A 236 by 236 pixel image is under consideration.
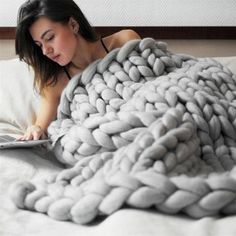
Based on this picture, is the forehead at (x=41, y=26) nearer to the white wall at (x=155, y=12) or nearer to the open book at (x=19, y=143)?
the open book at (x=19, y=143)

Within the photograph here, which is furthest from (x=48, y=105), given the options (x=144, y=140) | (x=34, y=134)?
(x=144, y=140)

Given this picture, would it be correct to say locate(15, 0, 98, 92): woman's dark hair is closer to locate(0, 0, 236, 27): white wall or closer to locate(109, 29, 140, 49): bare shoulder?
locate(109, 29, 140, 49): bare shoulder

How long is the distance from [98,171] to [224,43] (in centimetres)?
115

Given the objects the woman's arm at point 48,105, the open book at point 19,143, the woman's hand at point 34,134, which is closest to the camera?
the open book at point 19,143

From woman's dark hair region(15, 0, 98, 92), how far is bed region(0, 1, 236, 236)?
0.49 ft

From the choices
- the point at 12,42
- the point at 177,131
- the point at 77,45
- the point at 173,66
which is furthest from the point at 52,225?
the point at 12,42

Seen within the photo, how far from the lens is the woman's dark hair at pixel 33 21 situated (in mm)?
1167

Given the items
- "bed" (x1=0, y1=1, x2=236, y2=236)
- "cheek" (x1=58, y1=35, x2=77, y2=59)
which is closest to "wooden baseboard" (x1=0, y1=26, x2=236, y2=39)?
"bed" (x1=0, y1=1, x2=236, y2=236)

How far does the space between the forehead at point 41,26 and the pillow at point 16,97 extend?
0.27 meters

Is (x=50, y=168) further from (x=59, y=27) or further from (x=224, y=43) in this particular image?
(x=224, y=43)

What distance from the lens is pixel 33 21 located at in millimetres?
1170

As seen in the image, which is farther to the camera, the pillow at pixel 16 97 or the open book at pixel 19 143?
the pillow at pixel 16 97

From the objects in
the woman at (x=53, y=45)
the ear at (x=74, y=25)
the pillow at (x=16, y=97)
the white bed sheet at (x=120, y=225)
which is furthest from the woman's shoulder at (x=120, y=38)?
the white bed sheet at (x=120, y=225)

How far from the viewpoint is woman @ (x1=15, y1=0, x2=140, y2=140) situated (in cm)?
117
